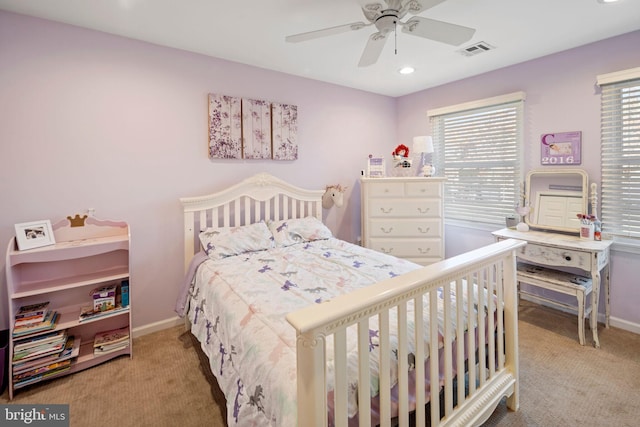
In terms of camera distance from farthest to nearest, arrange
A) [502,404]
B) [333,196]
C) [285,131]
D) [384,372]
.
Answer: [333,196]
[285,131]
[502,404]
[384,372]

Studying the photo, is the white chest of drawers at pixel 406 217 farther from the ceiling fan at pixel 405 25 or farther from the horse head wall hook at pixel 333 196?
the ceiling fan at pixel 405 25

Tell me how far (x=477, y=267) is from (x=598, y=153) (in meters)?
2.13

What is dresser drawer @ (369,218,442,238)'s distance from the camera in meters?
3.36

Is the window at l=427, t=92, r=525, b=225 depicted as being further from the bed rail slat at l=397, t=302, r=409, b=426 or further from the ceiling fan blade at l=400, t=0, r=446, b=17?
the bed rail slat at l=397, t=302, r=409, b=426

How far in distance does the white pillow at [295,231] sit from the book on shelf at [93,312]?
4.26 feet

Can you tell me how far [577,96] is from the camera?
2.67 metres

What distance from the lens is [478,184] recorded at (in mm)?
3488

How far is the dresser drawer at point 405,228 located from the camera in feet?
11.0

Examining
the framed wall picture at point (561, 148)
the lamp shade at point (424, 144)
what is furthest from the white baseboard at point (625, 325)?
the lamp shade at point (424, 144)

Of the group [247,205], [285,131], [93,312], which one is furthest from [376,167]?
[93,312]

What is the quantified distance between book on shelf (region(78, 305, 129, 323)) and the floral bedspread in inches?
19.2

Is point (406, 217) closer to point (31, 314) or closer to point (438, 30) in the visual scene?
point (438, 30)

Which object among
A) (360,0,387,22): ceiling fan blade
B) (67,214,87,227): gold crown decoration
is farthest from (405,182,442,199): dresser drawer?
(67,214,87,227): gold crown decoration

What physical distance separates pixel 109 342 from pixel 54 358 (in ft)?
1.01
